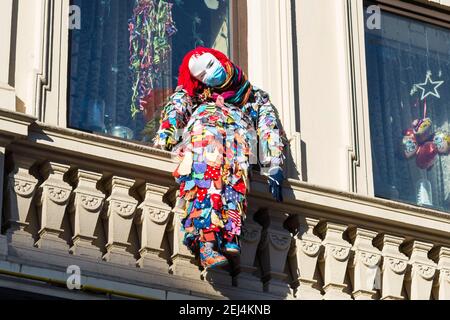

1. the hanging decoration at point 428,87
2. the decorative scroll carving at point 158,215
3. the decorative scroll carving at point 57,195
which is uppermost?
the hanging decoration at point 428,87

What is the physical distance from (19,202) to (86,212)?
629 mm

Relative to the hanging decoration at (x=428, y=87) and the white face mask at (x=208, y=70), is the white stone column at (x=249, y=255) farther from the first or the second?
the hanging decoration at (x=428, y=87)

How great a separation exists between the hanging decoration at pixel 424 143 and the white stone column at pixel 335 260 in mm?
1934

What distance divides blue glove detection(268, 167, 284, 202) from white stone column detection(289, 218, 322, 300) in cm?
49

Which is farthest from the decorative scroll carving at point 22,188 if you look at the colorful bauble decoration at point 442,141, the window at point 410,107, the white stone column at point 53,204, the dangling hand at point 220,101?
the colorful bauble decoration at point 442,141

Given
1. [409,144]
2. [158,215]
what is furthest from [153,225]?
[409,144]

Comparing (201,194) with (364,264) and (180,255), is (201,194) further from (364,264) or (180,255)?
(364,264)

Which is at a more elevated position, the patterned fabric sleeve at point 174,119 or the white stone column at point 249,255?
the patterned fabric sleeve at point 174,119

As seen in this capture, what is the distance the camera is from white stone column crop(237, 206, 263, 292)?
16.9m

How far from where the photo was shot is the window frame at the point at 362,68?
1833 centimetres

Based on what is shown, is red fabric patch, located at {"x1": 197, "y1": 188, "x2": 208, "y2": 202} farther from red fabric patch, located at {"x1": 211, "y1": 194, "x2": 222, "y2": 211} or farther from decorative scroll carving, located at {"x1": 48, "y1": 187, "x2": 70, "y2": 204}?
decorative scroll carving, located at {"x1": 48, "y1": 187, "x2": 70, "y2": 204}

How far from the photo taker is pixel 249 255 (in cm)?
1705

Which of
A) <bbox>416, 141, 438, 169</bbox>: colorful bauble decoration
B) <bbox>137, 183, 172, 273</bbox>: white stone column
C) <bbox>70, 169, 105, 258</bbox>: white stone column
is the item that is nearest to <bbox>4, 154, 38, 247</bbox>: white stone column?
<bbox>70, 169, 105, 258</bbox>: white stone column
